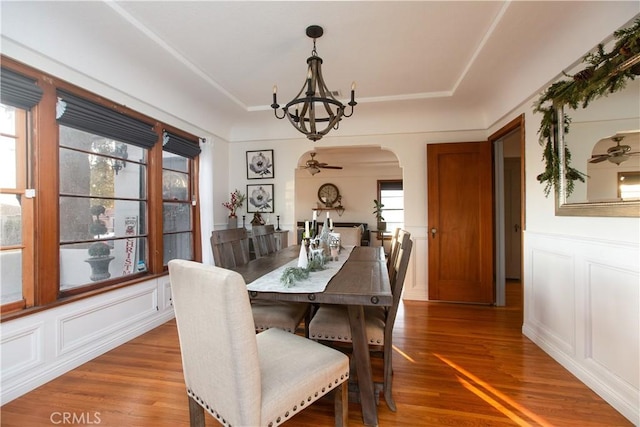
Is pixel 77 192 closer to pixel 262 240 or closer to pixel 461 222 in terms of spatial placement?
pixel 262 240

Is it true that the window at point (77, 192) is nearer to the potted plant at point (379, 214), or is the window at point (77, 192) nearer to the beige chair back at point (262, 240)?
the beige chair back at point (262, 240)

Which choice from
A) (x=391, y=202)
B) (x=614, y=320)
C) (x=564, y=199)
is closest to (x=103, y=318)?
(x=614, y=320)

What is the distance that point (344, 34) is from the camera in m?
2.24

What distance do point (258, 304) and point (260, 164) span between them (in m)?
2.65

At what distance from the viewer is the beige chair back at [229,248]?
2.19 meters

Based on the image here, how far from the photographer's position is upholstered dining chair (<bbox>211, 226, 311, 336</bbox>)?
1979 mm

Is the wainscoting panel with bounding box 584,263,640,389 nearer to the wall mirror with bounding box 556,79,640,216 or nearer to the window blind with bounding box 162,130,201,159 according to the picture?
the wall mirror with bounding box 556,79,640,216

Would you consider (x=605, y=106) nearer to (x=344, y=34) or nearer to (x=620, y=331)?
(x=620, y=331)

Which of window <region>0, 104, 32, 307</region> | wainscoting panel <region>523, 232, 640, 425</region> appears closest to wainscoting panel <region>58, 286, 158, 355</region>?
window <region>0, 104, 32, 307</region>

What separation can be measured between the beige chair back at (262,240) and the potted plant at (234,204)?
1.21 meters

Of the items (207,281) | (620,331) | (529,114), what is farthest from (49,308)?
(529,114)

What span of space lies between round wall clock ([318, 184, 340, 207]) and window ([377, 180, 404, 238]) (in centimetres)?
115

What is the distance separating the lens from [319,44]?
2385 mm

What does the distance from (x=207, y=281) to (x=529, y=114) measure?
3153 millimetres
